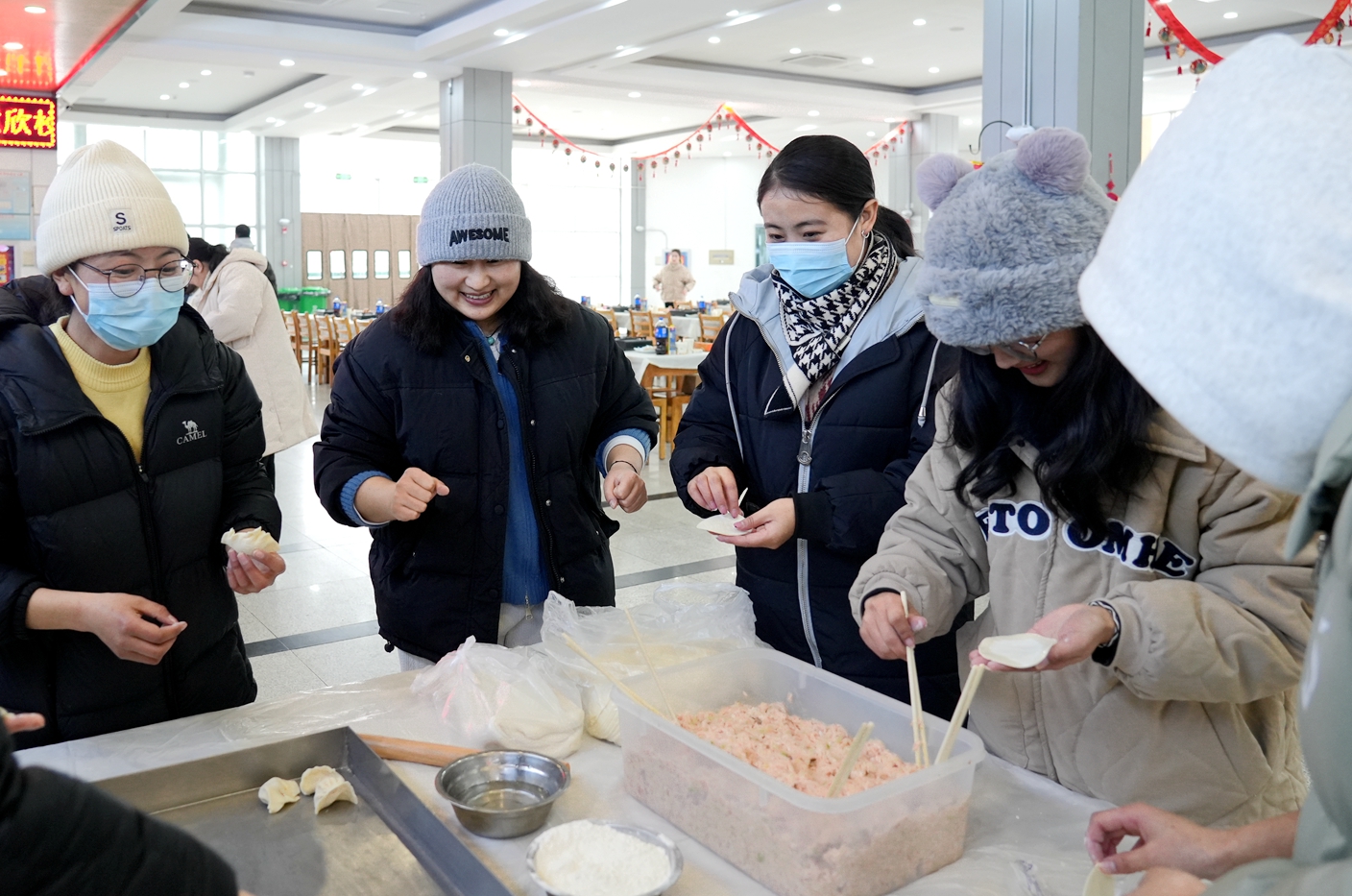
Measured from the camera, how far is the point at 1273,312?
0.64 metres

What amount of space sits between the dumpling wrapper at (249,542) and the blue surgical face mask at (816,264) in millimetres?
994

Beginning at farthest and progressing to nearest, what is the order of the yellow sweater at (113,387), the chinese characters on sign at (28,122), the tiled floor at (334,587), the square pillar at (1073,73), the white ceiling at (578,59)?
the white ceiling at (578,59) → the chinese characters on sign at (28,122) → the square pillar at (1073,73) → the tiled floor at (334,587) → the yellow sweater at (113,387)

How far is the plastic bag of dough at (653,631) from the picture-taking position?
163cm

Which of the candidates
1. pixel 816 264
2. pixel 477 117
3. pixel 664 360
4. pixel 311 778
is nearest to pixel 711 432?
pixel 816 264

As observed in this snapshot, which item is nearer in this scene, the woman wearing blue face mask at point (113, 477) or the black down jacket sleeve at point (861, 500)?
the woman wearing blue face mask at point (113, 477)

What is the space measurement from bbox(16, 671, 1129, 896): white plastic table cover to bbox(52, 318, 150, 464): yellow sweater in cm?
45

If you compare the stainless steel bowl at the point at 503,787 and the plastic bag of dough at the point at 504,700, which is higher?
the plastic bag of dough at the point at 504,700

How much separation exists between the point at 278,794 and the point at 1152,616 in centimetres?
104

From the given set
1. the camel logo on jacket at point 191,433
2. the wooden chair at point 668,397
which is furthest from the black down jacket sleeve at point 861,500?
the wooden chair at point 668,397

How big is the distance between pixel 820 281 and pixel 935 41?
389 inches

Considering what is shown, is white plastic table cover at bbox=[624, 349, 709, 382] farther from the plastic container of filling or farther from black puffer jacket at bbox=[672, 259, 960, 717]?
the plastic container of filling

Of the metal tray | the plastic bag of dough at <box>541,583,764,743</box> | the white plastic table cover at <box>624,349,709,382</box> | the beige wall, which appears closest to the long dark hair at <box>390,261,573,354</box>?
the plastic bag of dough at <box>541,583,764,743</box>

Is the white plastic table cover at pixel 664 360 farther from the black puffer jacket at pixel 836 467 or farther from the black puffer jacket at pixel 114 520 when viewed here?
the black puffer jacket at pixel 114 520

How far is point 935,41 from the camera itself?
427 inches
